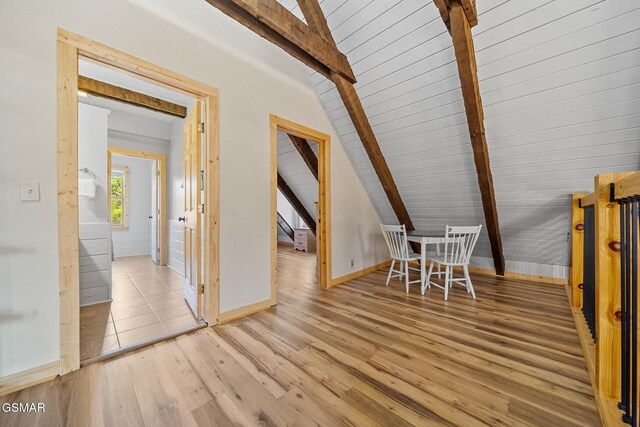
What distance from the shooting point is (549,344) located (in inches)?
71.7

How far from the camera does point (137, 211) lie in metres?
5.73

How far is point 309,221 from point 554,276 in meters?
4.11

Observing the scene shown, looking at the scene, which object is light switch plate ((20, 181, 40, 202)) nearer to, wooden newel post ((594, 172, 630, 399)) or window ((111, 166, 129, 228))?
wooden newel post ((594, 172, 630, 399))

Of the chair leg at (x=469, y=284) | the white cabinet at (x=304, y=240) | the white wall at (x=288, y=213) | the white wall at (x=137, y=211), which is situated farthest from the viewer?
the white wall at (x=288, y=213)

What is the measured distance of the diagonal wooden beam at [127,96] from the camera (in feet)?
10.1

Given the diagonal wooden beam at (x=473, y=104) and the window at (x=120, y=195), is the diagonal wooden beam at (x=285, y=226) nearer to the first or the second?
the window at (x=120, y=195)

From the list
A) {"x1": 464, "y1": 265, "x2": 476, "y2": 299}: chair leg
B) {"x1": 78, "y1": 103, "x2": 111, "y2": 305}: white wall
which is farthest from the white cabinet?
{"x1": 78, "y1": 103, "x2": 111, "y2": 305}: white wall

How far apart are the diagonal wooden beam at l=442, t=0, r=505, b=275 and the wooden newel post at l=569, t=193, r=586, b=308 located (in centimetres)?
68

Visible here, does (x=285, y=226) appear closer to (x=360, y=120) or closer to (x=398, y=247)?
(x=398, y=247)

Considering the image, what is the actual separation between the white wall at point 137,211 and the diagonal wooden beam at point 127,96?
2.76 meters

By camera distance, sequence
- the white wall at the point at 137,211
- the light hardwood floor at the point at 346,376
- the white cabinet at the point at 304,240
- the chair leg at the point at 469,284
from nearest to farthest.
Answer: the light hardwood floor at the point at 346,376 → the chair leg at the point at 469,284 → the white wall at the point at 137,211 → the white cabinet at the point at 304,240

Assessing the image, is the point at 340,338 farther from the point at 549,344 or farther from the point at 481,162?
the point at 481,162

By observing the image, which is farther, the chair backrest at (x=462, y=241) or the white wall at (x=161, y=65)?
the chair backrest at (x=462, y=241)

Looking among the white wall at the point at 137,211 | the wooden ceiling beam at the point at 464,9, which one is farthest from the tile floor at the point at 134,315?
the wooden ceiling beam at the point at 464,9
